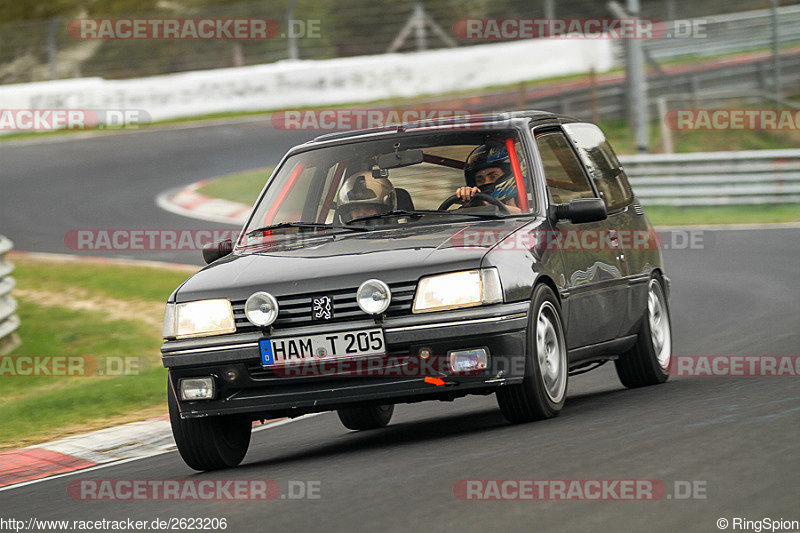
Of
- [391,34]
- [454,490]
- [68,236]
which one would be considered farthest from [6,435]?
[391,34]

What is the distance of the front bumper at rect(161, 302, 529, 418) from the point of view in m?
6.32

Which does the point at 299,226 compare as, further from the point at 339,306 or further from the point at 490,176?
the point at 339,306

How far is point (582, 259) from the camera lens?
295 inches

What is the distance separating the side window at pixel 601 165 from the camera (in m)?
8.40

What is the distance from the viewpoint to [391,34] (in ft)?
106

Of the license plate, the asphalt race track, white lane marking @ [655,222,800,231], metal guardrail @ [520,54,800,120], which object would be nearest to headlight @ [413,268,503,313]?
the license plate

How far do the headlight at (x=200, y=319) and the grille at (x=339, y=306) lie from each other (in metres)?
0.27

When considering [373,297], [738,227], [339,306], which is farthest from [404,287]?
[738,227]

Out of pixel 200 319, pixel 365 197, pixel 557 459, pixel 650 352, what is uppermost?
pixel 365 197

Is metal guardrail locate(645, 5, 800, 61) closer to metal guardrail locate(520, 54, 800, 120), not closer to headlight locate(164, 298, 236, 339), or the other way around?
metal guardrail locate(520, 54, 800, 120)

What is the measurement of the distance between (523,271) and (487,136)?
1.28 m

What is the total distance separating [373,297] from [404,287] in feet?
0.50

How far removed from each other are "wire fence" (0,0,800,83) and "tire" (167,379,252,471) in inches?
962

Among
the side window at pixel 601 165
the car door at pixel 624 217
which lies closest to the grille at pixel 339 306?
the car door at pixel 624 217
